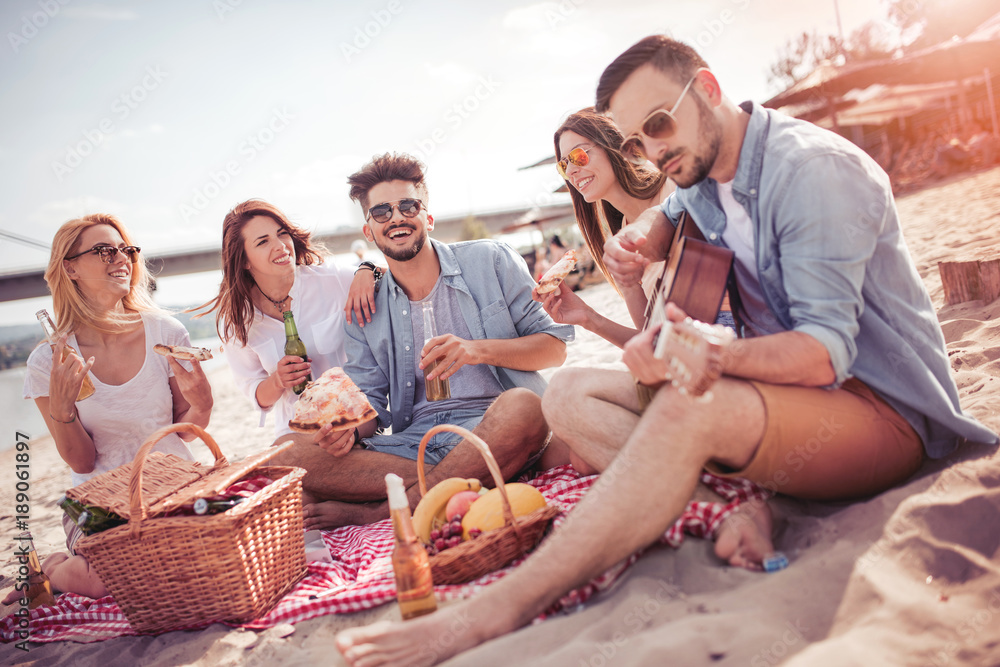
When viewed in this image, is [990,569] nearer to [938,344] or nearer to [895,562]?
[895,562]

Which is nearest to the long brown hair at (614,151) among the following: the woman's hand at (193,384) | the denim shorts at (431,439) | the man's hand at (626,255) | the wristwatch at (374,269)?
the man's hand at (626,255)

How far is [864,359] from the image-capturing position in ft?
7.21

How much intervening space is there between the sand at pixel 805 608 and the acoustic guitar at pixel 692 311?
627 mm

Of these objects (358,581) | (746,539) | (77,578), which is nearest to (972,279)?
(746,539)

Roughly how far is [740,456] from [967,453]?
39.3 inches

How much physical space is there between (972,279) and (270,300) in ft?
16.9

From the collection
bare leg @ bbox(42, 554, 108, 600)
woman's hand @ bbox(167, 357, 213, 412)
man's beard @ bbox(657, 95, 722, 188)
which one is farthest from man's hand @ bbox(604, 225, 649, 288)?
bare leg @ bbox(42, 554, 108, 600)

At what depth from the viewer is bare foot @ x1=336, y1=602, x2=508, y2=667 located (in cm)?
180

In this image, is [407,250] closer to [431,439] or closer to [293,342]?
[293,342]

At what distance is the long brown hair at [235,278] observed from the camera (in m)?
4.34

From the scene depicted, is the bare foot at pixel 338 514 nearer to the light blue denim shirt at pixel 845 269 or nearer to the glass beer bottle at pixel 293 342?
the glass beer bottle at pixel 293 342

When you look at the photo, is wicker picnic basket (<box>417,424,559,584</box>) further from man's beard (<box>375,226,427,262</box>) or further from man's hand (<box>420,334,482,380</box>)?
man's beard (<box>375,226,427,262</box>)

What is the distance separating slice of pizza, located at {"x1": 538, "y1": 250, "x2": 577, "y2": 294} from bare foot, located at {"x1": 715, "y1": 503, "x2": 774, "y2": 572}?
1.48 metres

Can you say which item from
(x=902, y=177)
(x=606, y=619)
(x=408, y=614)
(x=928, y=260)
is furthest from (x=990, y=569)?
(x=902, y=177)
